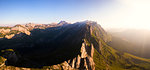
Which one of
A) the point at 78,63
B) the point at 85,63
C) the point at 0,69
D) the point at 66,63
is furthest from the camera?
the point at 85,63

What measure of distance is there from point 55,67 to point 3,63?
254 feet

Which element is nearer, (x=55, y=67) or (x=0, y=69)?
(x=0, y=69)

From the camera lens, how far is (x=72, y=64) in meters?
166

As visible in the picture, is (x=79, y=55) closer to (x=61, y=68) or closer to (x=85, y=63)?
(x=85, y=63)

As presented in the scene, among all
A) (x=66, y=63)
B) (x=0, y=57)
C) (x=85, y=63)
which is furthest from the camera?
(x=85, y=63)

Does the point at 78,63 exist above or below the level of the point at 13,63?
below

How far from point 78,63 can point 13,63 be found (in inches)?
4732

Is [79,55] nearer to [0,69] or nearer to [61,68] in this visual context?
[61,68]

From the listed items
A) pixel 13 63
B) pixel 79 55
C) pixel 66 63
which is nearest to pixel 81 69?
pixel 79 55

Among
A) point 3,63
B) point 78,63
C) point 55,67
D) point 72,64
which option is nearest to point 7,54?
point 3,63

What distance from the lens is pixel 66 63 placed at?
16162 cm

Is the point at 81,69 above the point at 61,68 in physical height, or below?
below

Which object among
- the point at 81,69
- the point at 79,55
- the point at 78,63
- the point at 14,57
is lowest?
the point at 81,69

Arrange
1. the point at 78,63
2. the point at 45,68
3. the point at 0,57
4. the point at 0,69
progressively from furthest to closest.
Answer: the point at 78,63, the point at 45,68, the point at 0,57, the point at 0,69
